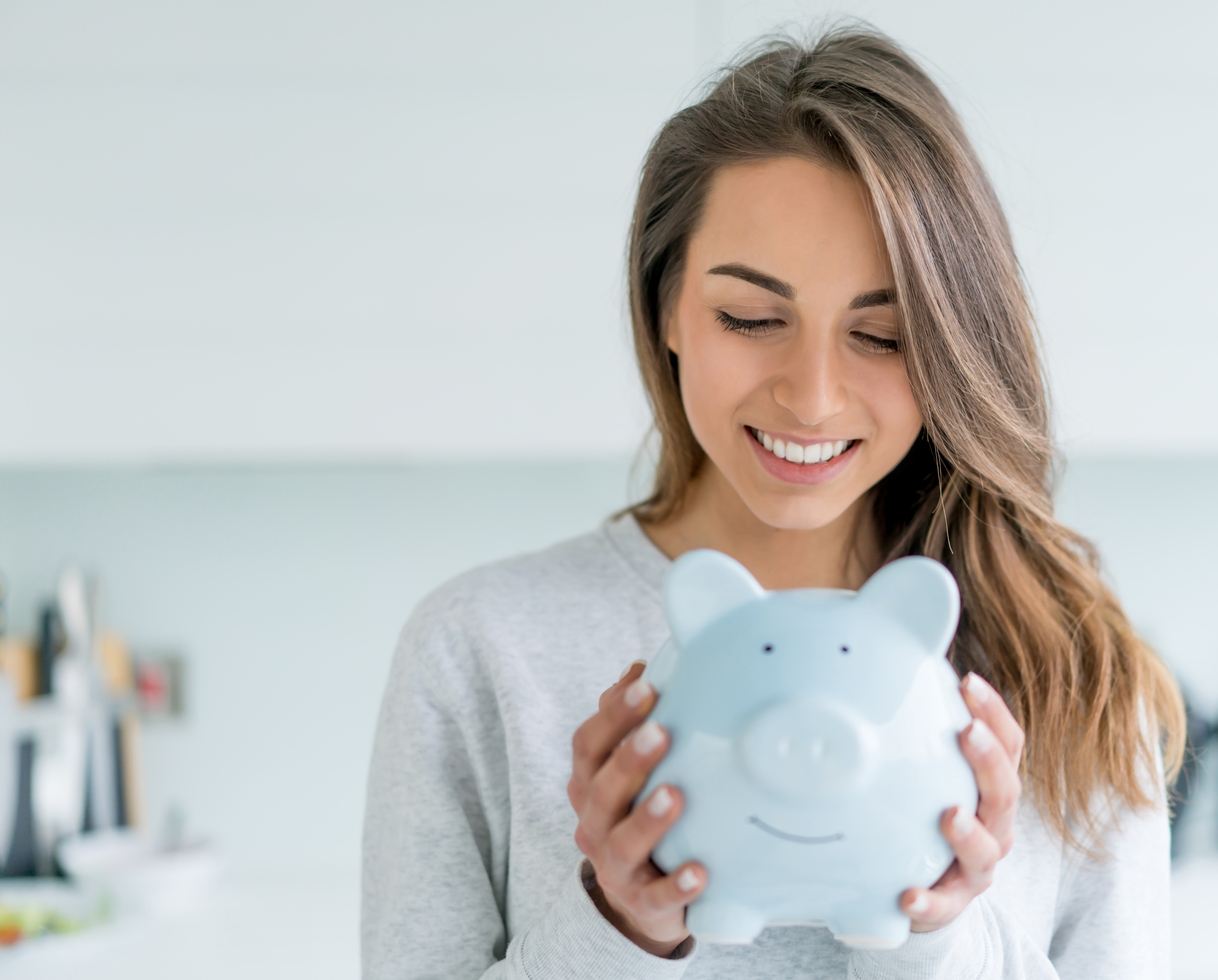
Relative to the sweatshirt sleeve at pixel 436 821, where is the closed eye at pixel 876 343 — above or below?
above

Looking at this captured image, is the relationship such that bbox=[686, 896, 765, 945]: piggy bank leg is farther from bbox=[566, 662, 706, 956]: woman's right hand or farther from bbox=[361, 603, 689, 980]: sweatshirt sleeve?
bbox=[361, 603, 689, 980]: sweatshirt sleeve

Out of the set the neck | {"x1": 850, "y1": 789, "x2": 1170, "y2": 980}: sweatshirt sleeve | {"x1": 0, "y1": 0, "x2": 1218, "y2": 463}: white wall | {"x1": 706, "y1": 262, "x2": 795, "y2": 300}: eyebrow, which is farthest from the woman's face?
{"x1": 0, "y1": 0, "x2": 1218, "y2": 463}: white wall

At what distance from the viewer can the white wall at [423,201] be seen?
57.1 inches

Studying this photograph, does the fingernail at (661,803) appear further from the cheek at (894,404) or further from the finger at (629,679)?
the cheek at (894,404)

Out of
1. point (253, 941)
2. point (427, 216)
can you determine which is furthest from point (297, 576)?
point (427, 216)

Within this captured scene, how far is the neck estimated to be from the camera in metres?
0.86

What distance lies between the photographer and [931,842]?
509mm

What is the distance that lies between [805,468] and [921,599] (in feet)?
0.63

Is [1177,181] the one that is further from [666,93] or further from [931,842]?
[931,842]

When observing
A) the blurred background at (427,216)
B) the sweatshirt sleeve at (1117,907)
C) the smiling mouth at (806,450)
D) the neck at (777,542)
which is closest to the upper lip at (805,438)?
the smiling mouth at (806,450)

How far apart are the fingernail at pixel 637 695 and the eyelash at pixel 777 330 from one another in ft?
0.90

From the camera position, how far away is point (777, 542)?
0.86m

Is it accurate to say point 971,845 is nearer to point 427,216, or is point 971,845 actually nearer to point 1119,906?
point 1119,906

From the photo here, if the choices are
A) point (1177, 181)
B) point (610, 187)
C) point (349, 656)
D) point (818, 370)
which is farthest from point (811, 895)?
point (349, 656)
